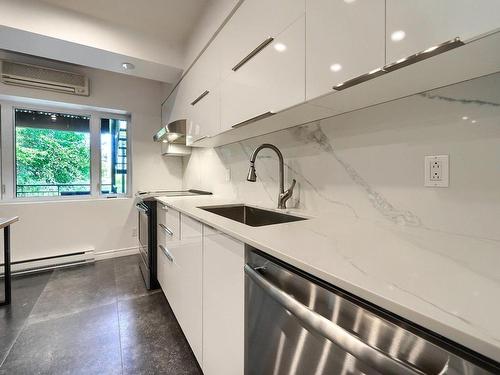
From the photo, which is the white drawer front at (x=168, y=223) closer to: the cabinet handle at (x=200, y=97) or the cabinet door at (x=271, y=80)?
the cabinet door at (x=271, y=80)

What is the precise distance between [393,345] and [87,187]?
150 inches

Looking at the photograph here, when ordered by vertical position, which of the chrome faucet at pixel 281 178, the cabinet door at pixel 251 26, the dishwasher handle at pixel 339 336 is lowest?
the dishwasher handle at pixel 339 336

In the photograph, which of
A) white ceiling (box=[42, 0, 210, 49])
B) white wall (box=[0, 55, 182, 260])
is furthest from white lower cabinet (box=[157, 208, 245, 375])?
white wall (box=[0, 55, 182, 260])

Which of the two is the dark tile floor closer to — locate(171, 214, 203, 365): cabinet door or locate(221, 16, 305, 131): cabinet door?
locate(171, 214, 203, 365): cabinet door

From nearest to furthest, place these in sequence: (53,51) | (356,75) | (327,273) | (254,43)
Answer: (327,273), (356,75), (254,43), (53,51)

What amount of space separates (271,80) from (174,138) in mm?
1855

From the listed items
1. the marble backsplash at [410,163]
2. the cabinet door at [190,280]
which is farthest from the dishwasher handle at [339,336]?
the cabinet door at [190,280]

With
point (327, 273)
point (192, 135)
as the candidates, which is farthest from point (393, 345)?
point (192, 135)

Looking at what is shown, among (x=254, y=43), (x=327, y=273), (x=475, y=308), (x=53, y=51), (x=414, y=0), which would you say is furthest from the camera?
(x=53, y=51)

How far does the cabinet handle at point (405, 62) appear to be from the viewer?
1.90 ft

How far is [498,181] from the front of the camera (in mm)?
735

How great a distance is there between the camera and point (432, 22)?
0.61m

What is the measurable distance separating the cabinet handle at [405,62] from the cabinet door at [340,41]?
0.06ft

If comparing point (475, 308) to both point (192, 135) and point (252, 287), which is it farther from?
point (192, 135)
